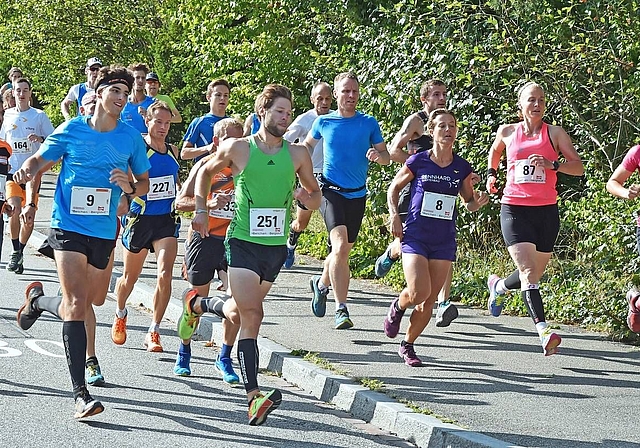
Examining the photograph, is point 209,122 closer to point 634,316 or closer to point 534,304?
point 534,304

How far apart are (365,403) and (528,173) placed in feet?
8.00

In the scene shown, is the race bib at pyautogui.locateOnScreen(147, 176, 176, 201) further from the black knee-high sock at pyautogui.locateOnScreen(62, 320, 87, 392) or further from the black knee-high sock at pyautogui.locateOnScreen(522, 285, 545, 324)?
the black knee-high sock at pyautogui.locateOnScreen(522, 285, 545, 324)

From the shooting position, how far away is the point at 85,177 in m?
7.39

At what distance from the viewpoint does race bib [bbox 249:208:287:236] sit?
7.20m

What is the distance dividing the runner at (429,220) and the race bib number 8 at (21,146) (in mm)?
6843

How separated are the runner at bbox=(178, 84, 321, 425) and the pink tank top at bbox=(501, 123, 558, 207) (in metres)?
2.24

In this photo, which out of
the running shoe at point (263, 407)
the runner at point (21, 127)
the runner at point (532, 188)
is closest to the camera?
the running shoe at point (263, 407)

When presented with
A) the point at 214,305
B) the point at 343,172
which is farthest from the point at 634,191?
the point at 214,305

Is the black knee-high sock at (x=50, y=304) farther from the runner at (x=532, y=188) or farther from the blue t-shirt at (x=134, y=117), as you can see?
the blue t-shirt at (x=134, y=117)

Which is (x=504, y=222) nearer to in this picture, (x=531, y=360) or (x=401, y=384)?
(x=531, y=360)

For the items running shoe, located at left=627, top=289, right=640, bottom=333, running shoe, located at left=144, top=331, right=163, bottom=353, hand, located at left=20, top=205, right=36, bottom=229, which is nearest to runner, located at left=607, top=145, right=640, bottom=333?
running shoe, located at left=627, top=289, right=640, bottom=333

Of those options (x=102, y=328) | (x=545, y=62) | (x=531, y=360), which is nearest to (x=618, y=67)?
(x=545, y=62)

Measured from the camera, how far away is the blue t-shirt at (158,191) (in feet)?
29.8

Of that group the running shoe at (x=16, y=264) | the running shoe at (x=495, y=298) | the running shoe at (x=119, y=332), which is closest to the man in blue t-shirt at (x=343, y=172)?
the running shoe at (x=495, y=298)
